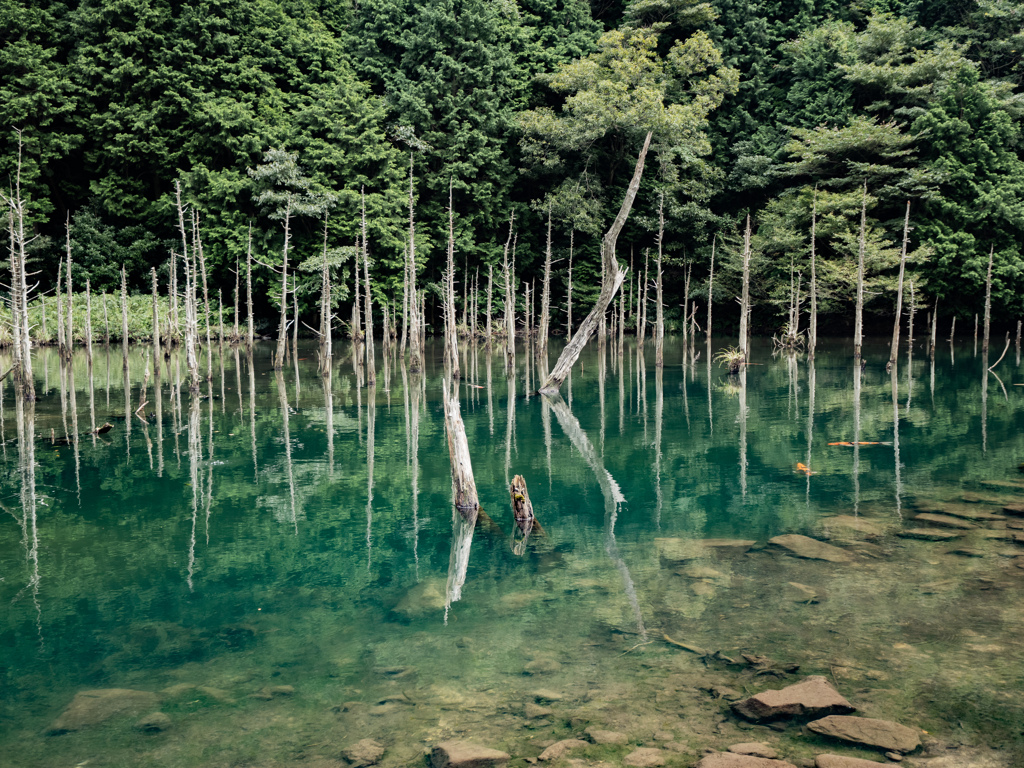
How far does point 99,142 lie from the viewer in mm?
41594

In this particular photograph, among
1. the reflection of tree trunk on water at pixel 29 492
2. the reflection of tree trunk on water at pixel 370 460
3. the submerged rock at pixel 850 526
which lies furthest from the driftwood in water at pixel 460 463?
the reflection of tree trunk on water at pixel 29 492

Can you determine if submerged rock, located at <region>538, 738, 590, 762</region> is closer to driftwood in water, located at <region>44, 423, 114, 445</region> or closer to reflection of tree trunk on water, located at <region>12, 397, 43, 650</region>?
reflection of tree trunk on water, located at <region>12, 397, 43, 650</region>

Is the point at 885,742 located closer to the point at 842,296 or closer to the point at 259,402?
the point at 259,402

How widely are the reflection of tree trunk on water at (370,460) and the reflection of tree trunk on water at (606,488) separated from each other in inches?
107

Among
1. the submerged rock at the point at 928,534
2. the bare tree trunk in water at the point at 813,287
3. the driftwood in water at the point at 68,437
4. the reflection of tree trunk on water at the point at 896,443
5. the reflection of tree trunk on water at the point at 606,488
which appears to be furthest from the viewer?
the bare tree trunk in water at the point at 813,287

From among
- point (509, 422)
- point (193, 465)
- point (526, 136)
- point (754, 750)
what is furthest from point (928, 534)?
point (526, 136)

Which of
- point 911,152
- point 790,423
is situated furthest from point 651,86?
point 790,423

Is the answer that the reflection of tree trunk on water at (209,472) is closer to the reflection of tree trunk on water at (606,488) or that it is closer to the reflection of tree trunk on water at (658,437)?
the reflection of tree trunk on water at (606,488)

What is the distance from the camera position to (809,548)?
858 cm

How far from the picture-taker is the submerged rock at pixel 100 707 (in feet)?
17.4

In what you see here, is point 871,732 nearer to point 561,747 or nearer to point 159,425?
point 561,747

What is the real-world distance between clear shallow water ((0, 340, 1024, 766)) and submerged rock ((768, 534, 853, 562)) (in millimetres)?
219

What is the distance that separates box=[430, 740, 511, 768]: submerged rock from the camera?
4785 millimetres

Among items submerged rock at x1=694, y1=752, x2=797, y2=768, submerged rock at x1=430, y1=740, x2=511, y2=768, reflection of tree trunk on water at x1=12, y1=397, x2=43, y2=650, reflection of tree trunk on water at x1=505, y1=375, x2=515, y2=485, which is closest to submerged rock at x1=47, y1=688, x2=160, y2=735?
reflection of tree trunk on water at x1=12, y1=397, x2=43, y2=650
